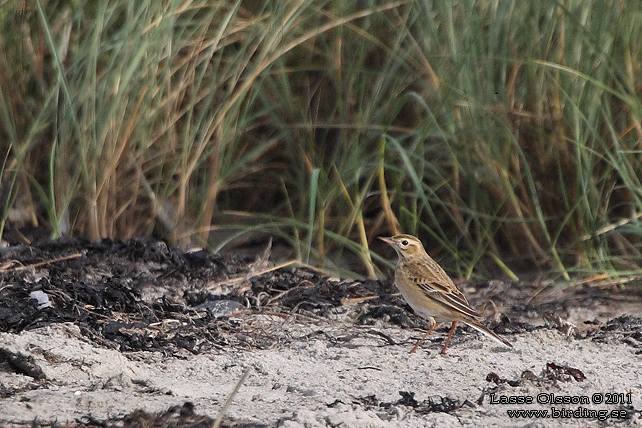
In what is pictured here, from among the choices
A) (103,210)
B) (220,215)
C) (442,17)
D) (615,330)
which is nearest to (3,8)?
(103,210)

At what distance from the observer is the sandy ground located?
3.27 meters

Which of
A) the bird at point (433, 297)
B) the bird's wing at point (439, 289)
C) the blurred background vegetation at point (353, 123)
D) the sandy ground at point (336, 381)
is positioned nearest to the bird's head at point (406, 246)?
the bird at point (433, 297)

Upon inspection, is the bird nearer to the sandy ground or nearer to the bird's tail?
the bird's tail

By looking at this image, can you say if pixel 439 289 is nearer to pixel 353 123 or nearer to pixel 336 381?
pixel 336 381

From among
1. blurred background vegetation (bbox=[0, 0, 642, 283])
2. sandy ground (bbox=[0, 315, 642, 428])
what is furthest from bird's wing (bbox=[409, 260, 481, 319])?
blurred background vegetation (bbox=[0, 0, 642, 283])

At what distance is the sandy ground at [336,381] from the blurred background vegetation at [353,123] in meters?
0.98

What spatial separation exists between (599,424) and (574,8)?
2793 millimetres

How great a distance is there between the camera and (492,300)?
4.93 meters

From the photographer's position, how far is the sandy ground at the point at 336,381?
3270 mm

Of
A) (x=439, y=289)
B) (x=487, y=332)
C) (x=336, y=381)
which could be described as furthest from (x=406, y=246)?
(x=336, y=381)

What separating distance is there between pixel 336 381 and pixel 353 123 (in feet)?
8.35

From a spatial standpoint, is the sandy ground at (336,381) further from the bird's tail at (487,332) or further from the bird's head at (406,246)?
the bird's head at (406,246)

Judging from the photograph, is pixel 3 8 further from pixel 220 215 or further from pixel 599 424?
pixel 599 424

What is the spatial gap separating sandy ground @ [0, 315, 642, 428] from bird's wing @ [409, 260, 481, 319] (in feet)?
0.55
